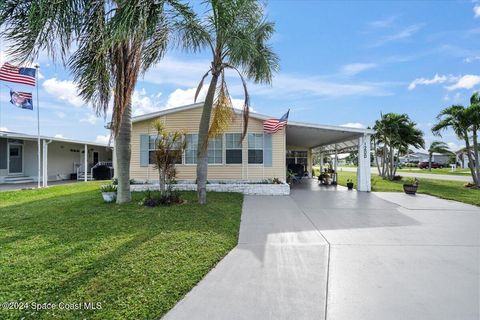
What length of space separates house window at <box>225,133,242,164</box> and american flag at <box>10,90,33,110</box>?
1002cm

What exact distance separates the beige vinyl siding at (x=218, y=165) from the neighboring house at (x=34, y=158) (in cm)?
571

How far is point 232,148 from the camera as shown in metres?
12.7

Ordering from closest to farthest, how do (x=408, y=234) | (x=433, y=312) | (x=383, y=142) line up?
(x=433, y=312)
(x=408, y=234)
(x=383, y=142)

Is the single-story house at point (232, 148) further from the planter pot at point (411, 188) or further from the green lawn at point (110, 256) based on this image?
the green lawn at point (110, 256)

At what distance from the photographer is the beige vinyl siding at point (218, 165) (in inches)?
493

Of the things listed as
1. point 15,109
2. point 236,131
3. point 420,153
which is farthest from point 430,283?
point 420,153

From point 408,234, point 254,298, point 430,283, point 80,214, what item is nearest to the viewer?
point 254,298

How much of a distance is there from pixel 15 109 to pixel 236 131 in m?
11.1

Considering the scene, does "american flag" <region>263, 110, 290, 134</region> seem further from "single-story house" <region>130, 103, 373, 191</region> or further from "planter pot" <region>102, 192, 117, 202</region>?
"planter pot" <region>102, 192, 117, 202</region>

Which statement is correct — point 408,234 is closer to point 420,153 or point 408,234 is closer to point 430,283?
point 430,283

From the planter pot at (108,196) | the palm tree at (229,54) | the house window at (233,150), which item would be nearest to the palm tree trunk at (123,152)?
the planter pot at (108,196)

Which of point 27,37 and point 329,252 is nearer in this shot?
point 329,252

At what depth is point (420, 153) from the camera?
71.9 metres

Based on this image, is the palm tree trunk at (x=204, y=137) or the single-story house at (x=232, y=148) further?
the single-story house at (x=232, y=148)
